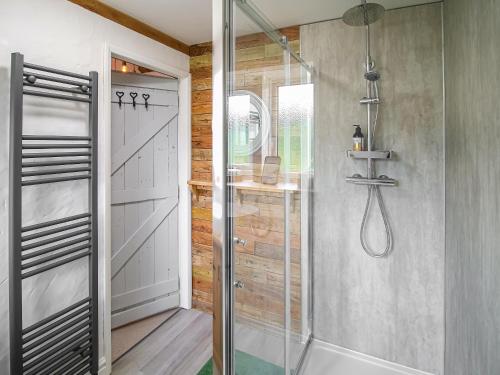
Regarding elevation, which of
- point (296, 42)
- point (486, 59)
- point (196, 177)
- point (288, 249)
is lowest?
point (288, 249)

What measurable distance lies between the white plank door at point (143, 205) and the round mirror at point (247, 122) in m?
1.54

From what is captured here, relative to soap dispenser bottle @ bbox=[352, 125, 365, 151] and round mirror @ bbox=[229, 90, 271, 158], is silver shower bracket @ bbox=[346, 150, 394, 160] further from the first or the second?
round mirror @ bbox=[229, 90, 271, 158]

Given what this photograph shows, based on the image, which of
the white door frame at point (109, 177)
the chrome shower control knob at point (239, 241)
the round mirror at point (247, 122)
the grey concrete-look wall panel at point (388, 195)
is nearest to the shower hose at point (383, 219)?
the grey concrete-look wall panel at point (388, 195)

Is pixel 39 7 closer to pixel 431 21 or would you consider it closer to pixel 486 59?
pixel 486 59

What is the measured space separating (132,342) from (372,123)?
241cm

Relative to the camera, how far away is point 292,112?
69.2 inches

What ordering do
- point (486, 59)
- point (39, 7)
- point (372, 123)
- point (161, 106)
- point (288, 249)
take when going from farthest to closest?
point (161, 106) < point (372, 123) < point (288, 249) < point (39, 7) < point (486, 59)

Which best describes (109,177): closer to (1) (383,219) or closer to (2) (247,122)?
(2) (247,122)

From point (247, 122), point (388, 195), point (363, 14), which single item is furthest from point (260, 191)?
point (363, 14)

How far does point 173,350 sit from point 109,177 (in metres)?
1.39

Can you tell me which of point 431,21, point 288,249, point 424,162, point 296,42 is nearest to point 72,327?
point 288,249

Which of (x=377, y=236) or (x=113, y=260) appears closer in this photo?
(x=377, y=236)

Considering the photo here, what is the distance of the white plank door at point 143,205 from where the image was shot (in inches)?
100

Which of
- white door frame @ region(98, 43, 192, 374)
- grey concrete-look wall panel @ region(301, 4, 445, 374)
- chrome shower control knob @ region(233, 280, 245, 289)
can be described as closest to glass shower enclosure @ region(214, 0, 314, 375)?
chrome shower control knob @ region(233, 280, 245, 289)
